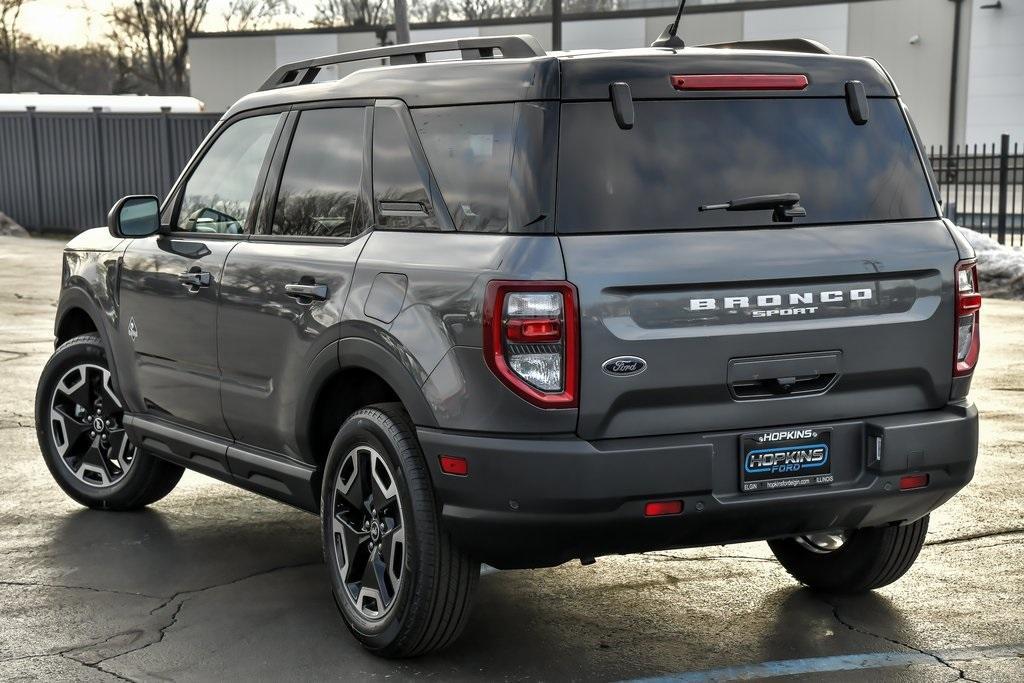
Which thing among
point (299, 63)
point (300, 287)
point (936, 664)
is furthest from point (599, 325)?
point (299, 63)

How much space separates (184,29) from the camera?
57500 millimetres

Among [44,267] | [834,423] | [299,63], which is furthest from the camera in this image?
[44,267]

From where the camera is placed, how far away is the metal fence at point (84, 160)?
25.9m

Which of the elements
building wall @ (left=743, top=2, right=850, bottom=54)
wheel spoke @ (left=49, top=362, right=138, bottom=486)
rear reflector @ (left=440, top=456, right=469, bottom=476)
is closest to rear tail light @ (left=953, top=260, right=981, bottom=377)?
rear reflector @ (left=440, top=456, right=469, bottom=476)

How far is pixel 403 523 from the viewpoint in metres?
4.30

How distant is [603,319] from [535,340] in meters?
0.20

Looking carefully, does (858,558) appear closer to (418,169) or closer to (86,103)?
(418,169)

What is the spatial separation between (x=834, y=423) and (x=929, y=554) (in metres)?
1.92

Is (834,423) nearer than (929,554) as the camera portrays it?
Yes

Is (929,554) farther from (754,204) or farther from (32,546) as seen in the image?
(32,546)

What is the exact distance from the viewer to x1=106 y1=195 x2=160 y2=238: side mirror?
5.81 metres

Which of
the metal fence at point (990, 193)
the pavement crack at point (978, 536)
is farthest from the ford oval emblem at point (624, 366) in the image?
the metal fence at point (990, 193)

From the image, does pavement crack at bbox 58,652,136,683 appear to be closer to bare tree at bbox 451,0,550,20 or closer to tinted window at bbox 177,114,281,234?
tinted window at bbox 177,114,281,234

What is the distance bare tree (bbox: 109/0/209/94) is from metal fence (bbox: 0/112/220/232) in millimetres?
30495
